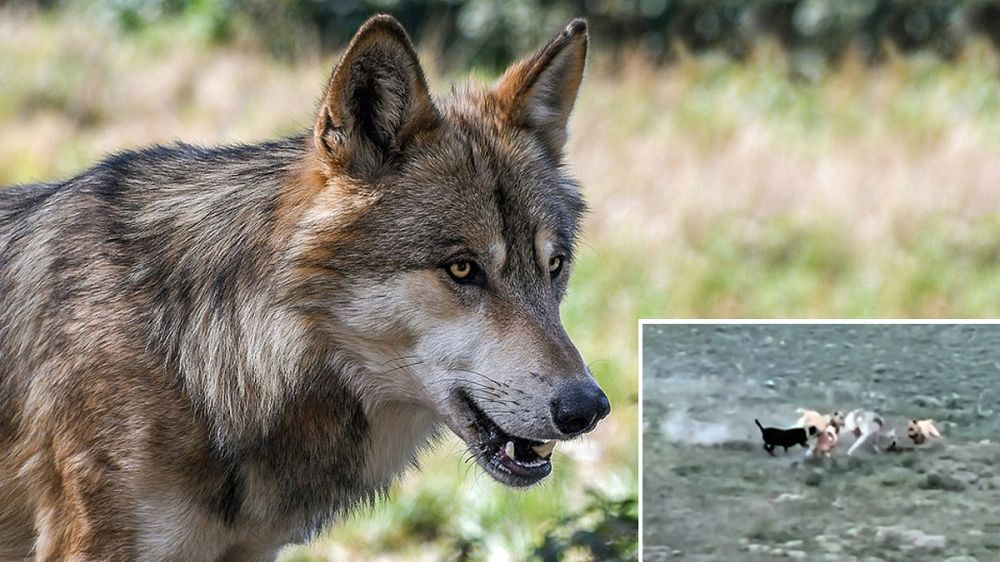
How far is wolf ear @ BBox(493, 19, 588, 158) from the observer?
347 cm

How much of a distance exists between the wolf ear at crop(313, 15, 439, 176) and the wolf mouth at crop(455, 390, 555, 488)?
676 mm

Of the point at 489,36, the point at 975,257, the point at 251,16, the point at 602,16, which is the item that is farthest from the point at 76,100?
the point at 975,257

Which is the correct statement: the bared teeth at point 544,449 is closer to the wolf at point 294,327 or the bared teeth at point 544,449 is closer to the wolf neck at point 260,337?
the wolf at point 294,327

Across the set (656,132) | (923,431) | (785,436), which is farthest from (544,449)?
(656,132)

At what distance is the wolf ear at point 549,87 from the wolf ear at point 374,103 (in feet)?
1.02

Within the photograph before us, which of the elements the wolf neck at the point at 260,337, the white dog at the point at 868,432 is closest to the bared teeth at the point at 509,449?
the wolf neck at the point at 260,337

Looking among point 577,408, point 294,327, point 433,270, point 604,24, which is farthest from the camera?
point 604,24

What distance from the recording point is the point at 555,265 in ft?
11.2

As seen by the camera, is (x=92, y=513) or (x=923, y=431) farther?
(x=923, y=431)

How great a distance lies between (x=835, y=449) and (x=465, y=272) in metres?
1.67

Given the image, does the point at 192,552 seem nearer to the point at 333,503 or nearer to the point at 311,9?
the point at 333,503

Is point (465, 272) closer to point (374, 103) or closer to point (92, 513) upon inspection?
point (374, 103)

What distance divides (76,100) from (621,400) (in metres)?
6.83

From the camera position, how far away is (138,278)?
11.0 ft
